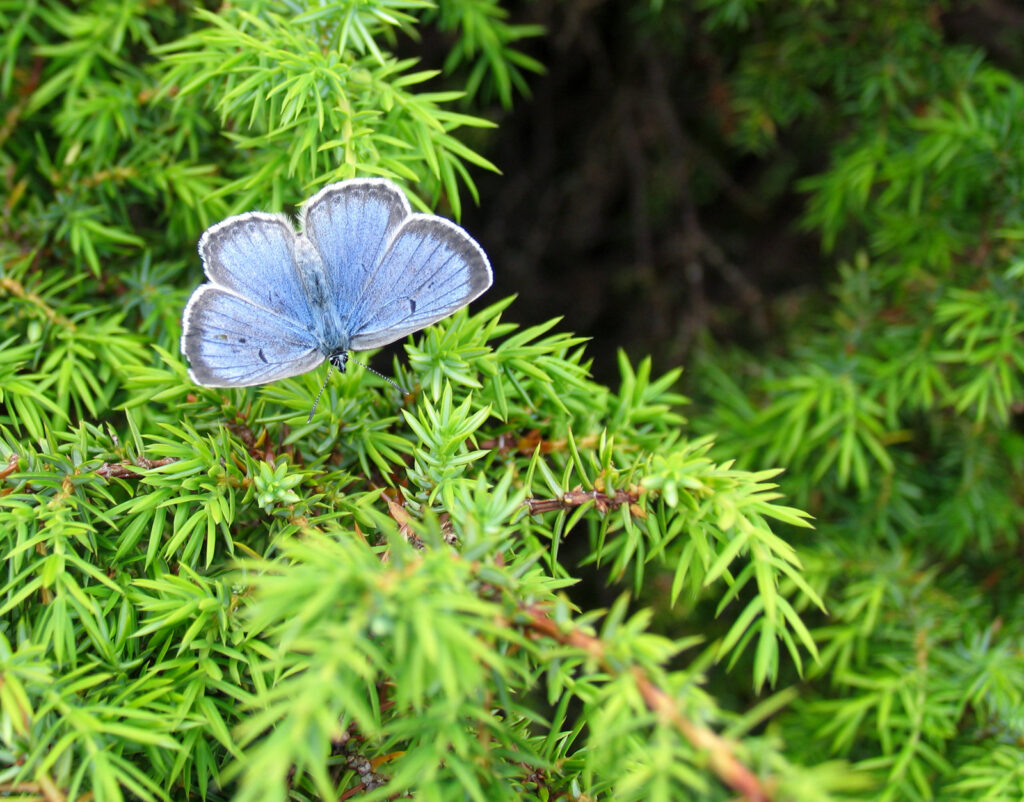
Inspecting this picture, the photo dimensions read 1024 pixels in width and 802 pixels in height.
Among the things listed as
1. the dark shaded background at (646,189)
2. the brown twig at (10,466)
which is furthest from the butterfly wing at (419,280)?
the dark shaded background at (646,189)

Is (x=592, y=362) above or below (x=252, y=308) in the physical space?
below

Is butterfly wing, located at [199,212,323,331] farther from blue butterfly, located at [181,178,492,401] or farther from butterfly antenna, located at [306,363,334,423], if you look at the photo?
butterfly antenna, located at [306,363,334,423]

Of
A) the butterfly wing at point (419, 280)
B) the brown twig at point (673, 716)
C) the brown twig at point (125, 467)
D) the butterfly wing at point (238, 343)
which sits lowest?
the brown twig at point (125, 467)

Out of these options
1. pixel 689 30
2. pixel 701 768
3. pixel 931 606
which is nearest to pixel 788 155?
pixel 689 30

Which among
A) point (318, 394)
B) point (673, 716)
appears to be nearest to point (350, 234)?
point (318, 394)

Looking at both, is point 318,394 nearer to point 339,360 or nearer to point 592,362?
point 339,360

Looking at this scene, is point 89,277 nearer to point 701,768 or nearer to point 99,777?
point 99,777

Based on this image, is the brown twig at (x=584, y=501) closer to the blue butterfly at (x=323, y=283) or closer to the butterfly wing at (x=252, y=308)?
the blue butterfly at (x=323, y=283)
